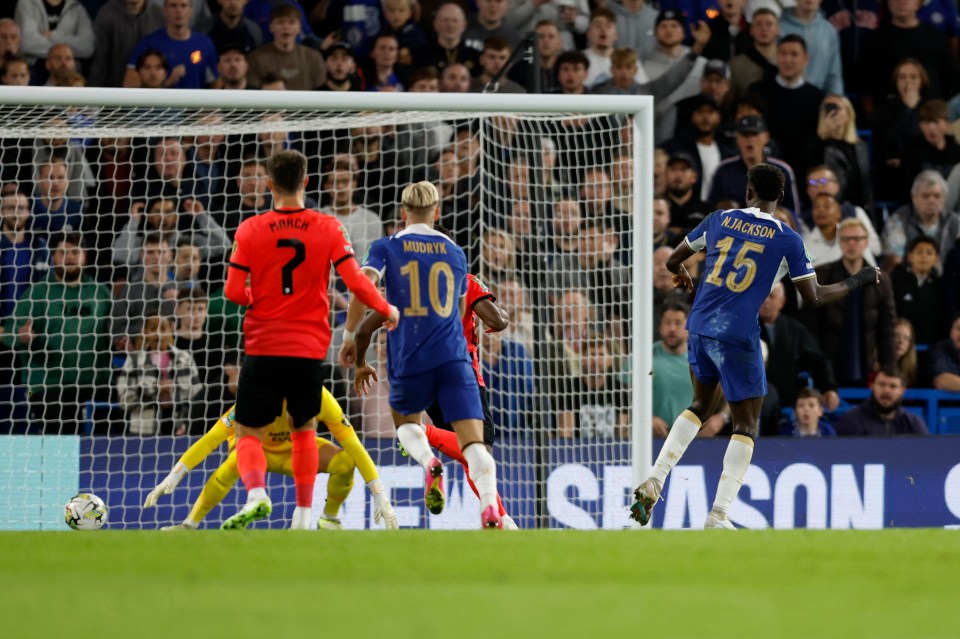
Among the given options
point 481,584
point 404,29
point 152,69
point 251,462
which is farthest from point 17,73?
point 481,584

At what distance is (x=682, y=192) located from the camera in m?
12.7

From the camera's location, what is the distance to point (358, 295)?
25.2ft

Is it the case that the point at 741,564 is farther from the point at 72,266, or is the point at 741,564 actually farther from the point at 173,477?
the point at 72,266

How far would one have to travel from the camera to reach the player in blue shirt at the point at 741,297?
862cm

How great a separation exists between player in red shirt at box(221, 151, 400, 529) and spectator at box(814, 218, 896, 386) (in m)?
5.67

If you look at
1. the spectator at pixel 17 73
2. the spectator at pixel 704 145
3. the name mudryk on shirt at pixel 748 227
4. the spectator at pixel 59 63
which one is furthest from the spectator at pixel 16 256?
the spectator at pixel 704 145

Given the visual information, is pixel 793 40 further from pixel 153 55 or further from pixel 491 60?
pixel 153 55

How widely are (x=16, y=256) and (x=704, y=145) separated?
5762mm

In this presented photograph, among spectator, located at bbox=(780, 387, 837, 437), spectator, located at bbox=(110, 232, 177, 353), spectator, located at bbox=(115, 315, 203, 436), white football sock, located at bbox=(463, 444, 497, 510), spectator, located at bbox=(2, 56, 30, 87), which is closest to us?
white football sock, located at bbox=(463, 444, 497, 510)

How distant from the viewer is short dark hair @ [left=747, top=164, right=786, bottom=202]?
28.4ft

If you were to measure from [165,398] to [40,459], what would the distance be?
3.26 ft

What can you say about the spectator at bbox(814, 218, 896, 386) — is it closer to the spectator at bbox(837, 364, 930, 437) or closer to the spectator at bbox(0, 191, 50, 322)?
the spectator at bbox(837, 364, 930, 437)

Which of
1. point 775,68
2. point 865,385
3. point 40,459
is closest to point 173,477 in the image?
point 40,459

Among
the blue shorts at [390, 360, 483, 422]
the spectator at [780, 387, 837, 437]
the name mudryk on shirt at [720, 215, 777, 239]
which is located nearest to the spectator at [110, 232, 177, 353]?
the blue shorts at [390, 360, 483, 422]
